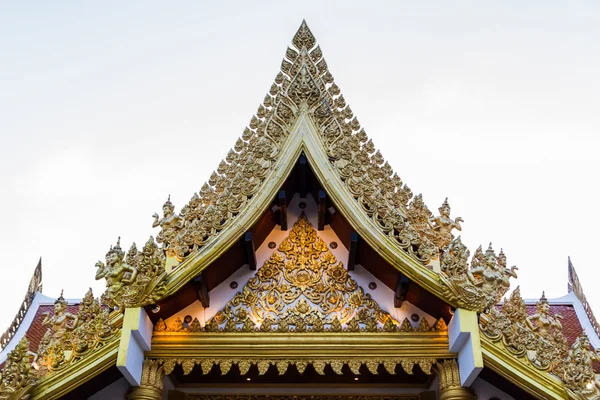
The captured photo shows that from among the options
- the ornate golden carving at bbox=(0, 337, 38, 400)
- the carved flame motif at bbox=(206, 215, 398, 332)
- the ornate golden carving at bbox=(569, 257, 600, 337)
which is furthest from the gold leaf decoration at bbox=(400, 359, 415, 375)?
the ornate golden carving at bbox=(569, 257, 600, 337)

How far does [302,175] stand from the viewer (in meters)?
7.87

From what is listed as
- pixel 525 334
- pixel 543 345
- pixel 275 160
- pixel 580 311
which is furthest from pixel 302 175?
pixel 580 311

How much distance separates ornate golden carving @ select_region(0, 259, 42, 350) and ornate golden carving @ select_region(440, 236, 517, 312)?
7.73m

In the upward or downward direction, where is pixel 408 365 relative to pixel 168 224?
downward

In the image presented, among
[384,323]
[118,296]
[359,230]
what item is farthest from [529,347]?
[118,296]

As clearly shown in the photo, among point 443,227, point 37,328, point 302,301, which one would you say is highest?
point 37,328

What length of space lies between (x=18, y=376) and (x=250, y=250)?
2.84m

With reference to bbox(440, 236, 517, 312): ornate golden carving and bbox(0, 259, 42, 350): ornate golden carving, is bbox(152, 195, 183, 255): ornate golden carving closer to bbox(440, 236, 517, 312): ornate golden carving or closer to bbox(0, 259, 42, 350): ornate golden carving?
bbox(440, 236, 517, 312): ornate golden carving

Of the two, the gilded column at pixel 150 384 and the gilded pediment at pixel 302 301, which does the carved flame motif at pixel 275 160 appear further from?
the gilded column at pixel 150 384

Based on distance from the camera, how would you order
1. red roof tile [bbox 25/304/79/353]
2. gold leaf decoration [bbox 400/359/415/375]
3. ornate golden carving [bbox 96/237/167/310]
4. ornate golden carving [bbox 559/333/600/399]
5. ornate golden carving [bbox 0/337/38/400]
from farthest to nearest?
red roof tile [bbox 25/304/79/353]
gold leaf decoration [bbox 400/359/415/375]
ornate golden carving [bbox 96/237/167/310]
ornate golden carving [bbox 0/337/38/400]
ornate golden carving [bbox 559/333/600/399]

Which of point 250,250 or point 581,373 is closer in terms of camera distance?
point 581,373

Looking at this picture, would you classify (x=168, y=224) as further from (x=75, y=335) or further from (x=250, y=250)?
(x=75, y=335)

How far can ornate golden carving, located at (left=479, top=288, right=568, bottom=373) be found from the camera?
264 inches

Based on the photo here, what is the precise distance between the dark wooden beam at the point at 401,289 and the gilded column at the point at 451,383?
2.67 feet
